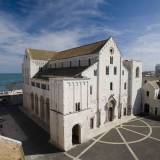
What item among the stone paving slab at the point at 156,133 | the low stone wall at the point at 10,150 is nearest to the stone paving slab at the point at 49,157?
the low stone wall at the point at 10,150

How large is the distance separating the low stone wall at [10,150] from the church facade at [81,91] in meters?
9.43

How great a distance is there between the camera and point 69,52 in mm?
44062

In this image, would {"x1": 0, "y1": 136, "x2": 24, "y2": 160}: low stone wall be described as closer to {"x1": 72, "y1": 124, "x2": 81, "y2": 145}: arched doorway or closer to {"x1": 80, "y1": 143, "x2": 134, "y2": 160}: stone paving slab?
{"x1": 80, "y1": 143, "x2": 134, "y2": 160}: stone paving slab

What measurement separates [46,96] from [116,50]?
18.0 metres

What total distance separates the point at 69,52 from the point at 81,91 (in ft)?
65.0

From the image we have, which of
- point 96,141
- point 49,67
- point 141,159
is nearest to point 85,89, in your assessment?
point 96,141

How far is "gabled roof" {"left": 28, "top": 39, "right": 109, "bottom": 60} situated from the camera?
34.9 metres

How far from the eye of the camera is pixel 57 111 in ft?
84.3

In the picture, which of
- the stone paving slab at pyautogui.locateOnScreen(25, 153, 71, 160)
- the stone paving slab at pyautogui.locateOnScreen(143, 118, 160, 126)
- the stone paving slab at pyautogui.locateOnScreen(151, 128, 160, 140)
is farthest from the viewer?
the stone paving slab at pyautogui.locateOnScreen(143, 118, 160, 126)

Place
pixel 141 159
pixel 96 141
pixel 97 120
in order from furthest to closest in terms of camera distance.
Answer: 1. pixel 97 120
2. pixel 96 141
3. pixel 141 159

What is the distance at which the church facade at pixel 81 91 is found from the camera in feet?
83.1

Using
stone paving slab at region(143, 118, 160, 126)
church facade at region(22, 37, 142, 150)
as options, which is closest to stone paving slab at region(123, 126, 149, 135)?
stone paving slab at region(143, 118, 160, 126)

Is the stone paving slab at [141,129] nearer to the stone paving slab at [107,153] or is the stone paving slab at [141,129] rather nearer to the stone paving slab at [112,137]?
the stone paving slab at [112,137]

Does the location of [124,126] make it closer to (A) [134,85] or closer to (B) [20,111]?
(A) [134,85]
